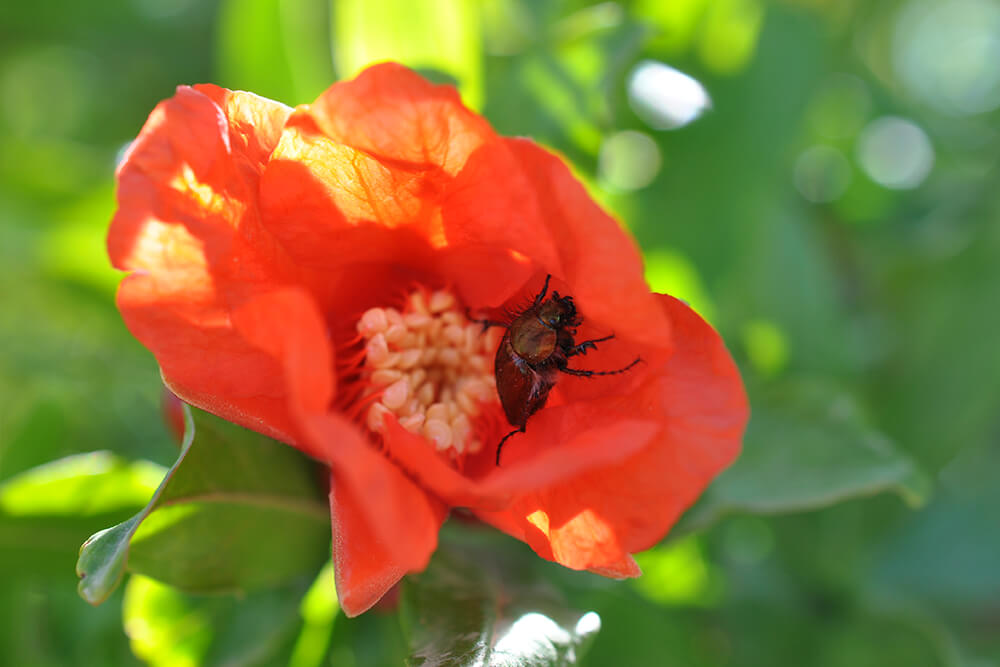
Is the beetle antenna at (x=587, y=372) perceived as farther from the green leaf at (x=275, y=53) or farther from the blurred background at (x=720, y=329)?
the green leaf at (x=275, y=53)

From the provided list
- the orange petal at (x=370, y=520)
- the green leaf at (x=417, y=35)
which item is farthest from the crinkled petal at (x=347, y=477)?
the green leaf at (x=417, y=35)

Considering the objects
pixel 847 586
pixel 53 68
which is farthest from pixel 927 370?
pixel 53 68

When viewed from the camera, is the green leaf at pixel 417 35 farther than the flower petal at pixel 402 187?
Yes

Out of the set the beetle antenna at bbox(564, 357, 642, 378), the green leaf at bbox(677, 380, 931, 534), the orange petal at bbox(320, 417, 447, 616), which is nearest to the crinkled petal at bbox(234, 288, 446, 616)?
the orange petal at bbox(320, 417, 447, 616)

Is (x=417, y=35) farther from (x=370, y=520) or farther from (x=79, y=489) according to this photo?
(x=370, y=520)

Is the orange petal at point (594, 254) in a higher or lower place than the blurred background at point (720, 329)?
higher

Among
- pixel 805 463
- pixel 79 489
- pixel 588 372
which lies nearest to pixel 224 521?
pixel 79 489
